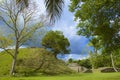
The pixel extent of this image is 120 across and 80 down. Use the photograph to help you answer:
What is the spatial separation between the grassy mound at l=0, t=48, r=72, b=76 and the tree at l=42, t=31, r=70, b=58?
382cm

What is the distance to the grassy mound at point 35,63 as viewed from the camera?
4997 cm

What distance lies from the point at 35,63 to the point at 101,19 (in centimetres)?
2920

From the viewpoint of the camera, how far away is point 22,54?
59406 mm

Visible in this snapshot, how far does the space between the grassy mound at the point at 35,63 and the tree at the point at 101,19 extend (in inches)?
826

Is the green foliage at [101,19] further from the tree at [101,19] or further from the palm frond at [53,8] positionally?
the palm frond at [53,8]

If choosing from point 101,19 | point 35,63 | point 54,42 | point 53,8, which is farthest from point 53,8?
point 54,42

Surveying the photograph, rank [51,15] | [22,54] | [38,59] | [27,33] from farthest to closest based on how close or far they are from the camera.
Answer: [22,54], [38,59], [27,33], [51,15]

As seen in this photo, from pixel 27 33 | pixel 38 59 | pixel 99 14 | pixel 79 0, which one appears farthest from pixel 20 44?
pixel 99 14

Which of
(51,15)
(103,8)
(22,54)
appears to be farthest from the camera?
(22,54)

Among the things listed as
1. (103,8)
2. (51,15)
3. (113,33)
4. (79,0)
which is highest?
(79,0)

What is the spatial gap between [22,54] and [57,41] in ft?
26.5

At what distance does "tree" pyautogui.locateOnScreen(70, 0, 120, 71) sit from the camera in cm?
2573

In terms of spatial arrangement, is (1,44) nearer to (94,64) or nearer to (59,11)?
(59,11)

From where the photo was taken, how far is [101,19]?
1035 inches
